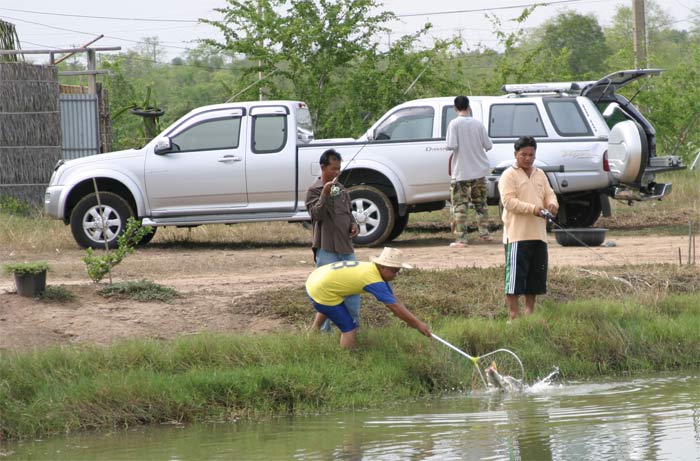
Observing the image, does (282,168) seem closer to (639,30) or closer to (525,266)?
(525,266)

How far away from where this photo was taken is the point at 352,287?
9234 mm

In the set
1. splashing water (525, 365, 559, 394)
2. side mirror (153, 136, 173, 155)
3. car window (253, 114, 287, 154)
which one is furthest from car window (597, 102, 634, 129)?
splashing water (525, 365, 559, 394)

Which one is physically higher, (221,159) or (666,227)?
(221,159)

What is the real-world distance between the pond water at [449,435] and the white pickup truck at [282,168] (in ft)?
21.6

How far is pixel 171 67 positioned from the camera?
82375 mm

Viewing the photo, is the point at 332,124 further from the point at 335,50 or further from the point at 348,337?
the point at 348,337

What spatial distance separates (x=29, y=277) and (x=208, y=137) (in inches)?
208

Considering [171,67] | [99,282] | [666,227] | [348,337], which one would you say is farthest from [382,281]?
[171,67]

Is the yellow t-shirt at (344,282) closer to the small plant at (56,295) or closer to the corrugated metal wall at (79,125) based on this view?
the small plant at (56,295)

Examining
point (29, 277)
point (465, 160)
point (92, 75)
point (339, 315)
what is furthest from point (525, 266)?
point (92, 75)

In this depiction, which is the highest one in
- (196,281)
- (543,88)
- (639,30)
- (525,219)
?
(639,30)

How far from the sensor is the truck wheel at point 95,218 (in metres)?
15.8

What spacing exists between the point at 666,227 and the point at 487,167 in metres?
3.55

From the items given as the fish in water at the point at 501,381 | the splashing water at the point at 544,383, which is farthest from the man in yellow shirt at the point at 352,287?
the splashing water at the point at 544,383
